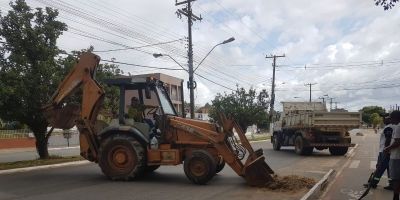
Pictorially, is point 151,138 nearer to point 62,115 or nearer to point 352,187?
point 62,115

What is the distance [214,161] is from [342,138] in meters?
13.9

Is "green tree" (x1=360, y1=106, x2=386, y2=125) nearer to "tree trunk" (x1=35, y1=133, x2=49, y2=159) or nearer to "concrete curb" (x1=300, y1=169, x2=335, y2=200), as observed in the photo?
"tree trunk" (x1=35, y1=133, x2=49, y2=159)

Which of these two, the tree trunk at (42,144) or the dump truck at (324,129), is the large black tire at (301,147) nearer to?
the dump truck at (324,129)

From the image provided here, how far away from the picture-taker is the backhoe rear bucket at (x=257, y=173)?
41.8 ft

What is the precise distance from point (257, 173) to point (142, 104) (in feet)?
12.5

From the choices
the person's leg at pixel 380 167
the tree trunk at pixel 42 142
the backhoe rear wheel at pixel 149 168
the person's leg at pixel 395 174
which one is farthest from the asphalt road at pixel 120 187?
the tree trunk at pixel 42 142

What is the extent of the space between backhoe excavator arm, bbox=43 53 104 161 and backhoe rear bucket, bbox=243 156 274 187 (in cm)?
435

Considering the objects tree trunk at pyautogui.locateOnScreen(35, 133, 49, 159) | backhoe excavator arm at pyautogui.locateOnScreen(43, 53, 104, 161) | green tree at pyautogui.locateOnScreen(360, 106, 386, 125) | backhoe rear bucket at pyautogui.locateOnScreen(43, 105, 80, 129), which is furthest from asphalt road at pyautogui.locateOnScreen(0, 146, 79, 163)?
green tree at pyautogui.locateOnScreen(360, 106, 386, 125)

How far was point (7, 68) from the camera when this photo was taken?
60.0 ft

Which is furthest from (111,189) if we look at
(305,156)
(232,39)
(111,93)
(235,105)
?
(235,105)

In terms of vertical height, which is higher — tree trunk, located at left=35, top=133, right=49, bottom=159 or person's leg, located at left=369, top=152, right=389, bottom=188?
tree trunk, located at left=35, top=133, right=49, bottom=159

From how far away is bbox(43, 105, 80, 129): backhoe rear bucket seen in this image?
14.9 metres

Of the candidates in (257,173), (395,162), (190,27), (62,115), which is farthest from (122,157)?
(190,27)

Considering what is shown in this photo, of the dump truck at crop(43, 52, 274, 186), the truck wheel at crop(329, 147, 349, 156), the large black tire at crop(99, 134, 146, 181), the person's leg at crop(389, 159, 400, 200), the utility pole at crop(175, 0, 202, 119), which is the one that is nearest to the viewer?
the person's leg at crop(389, 159, 400, 200)
